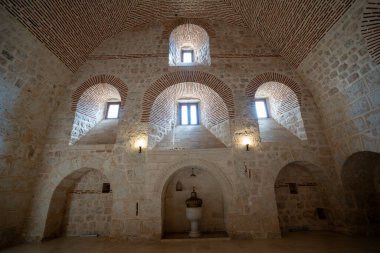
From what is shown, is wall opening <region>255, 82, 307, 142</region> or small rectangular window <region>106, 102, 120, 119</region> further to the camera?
small rectangular window <region>106, 102, 120, 119</region>

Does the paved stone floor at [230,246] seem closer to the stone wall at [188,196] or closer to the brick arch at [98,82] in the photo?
the stone wall at [188,196]

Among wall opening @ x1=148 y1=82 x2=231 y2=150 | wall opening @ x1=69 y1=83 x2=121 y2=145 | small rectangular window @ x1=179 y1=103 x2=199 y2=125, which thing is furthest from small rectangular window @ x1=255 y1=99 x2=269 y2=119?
wall opening @ x1=69 y1=83 x2=121 y2=145

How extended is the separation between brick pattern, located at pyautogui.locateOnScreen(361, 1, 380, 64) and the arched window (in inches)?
169

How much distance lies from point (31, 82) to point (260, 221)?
305 inches

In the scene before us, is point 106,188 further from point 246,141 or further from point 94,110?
point 246,141

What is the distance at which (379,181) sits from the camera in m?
5.50

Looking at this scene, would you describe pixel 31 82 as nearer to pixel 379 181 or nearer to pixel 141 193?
pixel 141 193

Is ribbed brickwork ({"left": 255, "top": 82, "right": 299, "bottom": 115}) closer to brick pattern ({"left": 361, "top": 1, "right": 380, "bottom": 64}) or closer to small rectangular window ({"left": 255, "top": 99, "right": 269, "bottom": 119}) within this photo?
small rectangular window ({"left": 255, "top": 99, "right": 269, "bottom": 119})

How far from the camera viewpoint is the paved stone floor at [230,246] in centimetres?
410

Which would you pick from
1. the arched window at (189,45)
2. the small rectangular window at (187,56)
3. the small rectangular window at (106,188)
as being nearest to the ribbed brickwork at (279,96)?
the arched window at (189,45)

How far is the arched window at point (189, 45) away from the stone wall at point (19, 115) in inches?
165

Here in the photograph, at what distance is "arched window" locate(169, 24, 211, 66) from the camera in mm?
7387

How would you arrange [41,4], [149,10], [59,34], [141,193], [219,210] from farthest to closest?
[149,10] → [219,210] → [59,34] → [141,193] → [41,4]

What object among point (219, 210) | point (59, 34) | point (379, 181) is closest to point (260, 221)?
point (219, 210)
